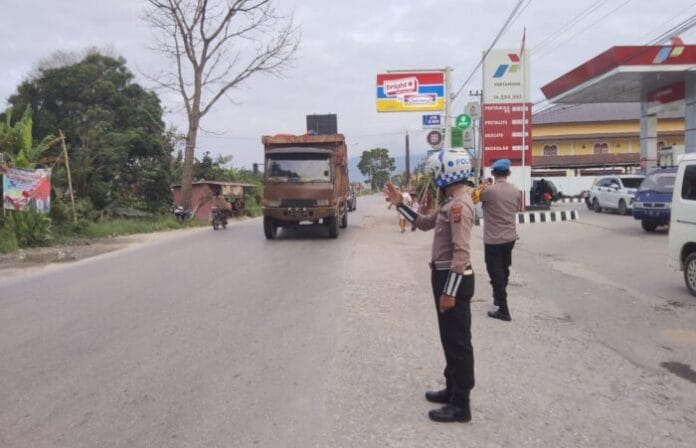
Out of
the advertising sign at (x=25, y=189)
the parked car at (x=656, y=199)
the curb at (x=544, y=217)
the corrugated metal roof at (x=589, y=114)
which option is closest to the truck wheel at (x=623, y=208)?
the curb at (x=544, y=217)

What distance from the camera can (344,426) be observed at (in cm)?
390

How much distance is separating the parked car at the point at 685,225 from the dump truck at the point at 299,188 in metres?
8.88

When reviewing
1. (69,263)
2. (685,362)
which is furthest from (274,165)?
(685,362)

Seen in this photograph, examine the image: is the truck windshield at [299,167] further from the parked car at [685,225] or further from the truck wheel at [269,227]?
the parked car at [685,225]

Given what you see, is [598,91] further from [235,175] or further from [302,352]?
[302,352]

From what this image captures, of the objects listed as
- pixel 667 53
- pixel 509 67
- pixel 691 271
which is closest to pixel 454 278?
pixel 691 271

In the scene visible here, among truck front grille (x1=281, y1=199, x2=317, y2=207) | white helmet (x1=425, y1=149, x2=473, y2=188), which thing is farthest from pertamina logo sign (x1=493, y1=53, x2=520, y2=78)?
white helmet (x1=425, y1=149, x2=473, y2=188)

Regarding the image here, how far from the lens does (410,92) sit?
1145 inches

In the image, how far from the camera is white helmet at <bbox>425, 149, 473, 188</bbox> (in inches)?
163

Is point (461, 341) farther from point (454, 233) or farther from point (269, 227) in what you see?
point (269, 227)

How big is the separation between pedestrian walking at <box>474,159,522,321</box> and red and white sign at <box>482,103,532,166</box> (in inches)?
681

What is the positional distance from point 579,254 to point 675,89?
1600 centimetres

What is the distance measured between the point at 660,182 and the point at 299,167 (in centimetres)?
945

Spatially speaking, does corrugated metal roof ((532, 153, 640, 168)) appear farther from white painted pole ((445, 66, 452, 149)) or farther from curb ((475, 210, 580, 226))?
curb ((475, 210, 580, 226))
